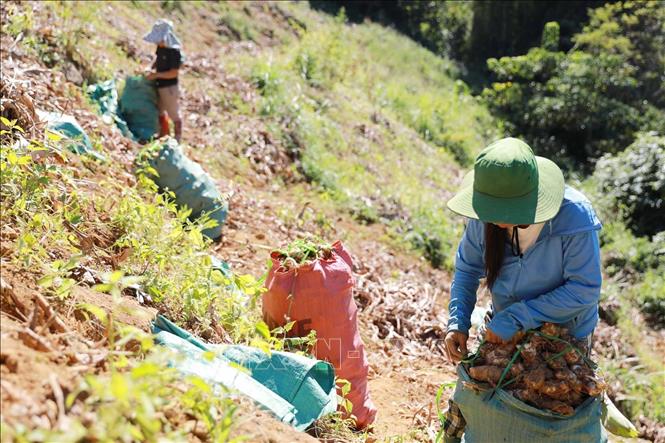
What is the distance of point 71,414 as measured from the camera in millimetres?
1786

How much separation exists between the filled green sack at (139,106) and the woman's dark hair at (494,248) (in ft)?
15.2

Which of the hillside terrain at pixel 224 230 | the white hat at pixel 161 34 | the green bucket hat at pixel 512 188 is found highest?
the green bucket hat at pixel 512 188

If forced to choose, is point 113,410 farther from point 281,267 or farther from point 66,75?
point 66,75

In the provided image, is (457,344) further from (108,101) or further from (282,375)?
(108,101)

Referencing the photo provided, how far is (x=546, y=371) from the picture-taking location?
100 inches

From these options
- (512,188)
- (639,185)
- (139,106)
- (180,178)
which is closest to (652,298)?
(639,185)

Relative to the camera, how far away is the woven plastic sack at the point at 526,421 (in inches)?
100

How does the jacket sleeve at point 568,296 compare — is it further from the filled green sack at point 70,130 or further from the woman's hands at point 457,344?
the filled green sack at point 70,130

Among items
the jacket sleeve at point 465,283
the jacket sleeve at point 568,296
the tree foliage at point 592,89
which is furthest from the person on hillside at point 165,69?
the tree foliage at point 592,89

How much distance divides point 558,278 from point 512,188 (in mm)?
459

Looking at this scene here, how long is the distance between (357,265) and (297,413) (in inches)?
125

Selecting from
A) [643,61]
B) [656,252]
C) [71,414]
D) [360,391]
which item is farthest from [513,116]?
[71,414]

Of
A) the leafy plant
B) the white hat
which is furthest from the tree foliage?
the white hat

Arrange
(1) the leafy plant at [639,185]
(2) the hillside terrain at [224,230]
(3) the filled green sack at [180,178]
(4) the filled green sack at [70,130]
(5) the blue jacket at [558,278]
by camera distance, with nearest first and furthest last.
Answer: (2) the hillside terrain at [224,230] < (5) the blue jacket at [558,278] < (4) the filled green sack at [70,130] < (3) the filled green sack at [180,178] < (1) the leafy plant at [639,185]
